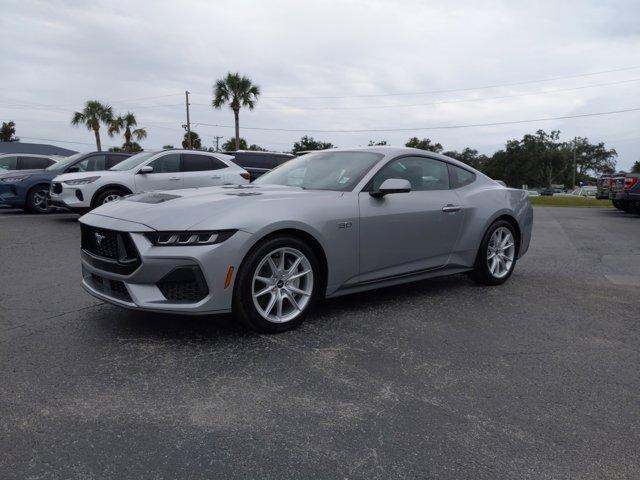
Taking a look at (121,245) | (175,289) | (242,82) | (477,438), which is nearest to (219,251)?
(175,289)

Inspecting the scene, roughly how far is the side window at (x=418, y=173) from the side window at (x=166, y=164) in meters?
7.12

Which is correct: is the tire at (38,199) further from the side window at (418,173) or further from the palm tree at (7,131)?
the palm tree at (7,131)

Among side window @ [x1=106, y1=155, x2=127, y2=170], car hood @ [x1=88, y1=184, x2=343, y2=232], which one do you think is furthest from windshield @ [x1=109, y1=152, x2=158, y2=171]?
car hood @ [x1=88, y1=184, x2=343, y2=232]

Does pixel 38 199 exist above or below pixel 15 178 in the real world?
below

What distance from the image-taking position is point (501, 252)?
19.4 ft

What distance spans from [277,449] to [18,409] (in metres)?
1.41

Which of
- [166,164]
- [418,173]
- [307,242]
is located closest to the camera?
[307,242]

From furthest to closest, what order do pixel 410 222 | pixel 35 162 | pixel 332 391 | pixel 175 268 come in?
pixel 35 162 < pixel 410 222 < pixel 175 268 < pixel 332 391

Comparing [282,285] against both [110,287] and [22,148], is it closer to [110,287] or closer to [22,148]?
[110,287]

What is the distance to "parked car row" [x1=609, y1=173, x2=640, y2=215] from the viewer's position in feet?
52.1

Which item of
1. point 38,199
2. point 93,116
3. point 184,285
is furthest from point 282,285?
point 93,116

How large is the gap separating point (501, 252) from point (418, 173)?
1.52 meters

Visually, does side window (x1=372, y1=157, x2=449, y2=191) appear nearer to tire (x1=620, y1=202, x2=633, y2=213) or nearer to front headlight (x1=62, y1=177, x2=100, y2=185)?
front headlight (x1=62, y1=177, x2=100, y2=185)

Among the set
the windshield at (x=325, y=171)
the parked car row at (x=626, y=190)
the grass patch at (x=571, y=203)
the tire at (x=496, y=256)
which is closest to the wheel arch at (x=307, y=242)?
the windshield at (x=325, y=171)
